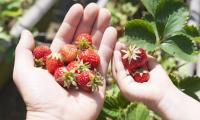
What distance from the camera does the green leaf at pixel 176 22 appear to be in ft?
5.24

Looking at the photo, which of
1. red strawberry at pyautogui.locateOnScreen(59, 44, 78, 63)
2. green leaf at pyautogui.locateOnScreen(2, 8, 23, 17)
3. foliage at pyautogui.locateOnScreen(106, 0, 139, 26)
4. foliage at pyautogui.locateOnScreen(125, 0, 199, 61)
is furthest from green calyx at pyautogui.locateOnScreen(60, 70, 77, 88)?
green leaf at pyautogui.locateOnScreen(2, 8, 23, 17)

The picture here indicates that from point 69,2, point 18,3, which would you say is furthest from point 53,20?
point 18,3

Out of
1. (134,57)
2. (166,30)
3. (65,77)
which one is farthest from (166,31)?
(65,77)

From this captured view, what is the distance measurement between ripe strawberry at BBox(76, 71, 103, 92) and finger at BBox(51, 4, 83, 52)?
25 centimetres

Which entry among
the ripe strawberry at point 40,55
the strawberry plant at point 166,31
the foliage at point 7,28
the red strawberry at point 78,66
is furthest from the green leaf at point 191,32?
the foliage at point 7,28

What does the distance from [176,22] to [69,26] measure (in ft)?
1.41

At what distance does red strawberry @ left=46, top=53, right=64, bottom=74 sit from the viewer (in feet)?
5.48

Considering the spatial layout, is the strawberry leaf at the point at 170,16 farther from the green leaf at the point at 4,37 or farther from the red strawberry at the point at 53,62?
the green leaf at the point at 4,37

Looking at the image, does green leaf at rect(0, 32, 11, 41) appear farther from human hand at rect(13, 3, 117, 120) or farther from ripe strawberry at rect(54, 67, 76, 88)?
ripe strawberry at rect(54, 67, 76, 88)

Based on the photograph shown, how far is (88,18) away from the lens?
1.79 meters

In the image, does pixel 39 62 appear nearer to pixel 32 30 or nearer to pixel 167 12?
pixel 167 12

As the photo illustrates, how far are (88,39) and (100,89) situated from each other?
197 mm

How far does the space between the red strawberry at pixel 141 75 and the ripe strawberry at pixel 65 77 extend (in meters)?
0.22

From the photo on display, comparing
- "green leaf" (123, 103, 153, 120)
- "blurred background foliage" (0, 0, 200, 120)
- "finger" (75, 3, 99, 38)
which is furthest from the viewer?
"blurred background foliage" (0, 0, 200, 120)
